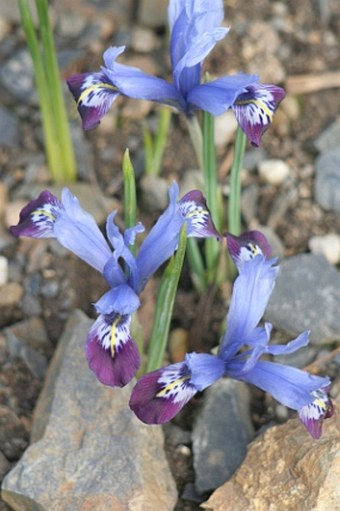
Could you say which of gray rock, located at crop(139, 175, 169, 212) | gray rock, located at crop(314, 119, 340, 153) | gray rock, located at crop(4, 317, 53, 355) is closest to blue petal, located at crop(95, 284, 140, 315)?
gray rock, located at crop(4, 317, 53, 355)

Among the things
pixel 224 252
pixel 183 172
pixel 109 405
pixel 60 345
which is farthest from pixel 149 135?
pixel 109 405

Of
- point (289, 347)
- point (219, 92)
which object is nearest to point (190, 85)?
point (219, 92)

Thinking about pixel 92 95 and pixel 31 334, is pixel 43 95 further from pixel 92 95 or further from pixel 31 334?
pixel 31 334

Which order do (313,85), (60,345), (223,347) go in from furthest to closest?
1. (313,85)
2. (60,345)
3. (223,347)

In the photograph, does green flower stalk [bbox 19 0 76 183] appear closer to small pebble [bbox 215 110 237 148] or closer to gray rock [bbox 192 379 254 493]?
small pebble [bbox 215 110 237 148]

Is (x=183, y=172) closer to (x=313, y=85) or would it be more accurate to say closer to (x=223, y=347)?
(x=313, y=85)
